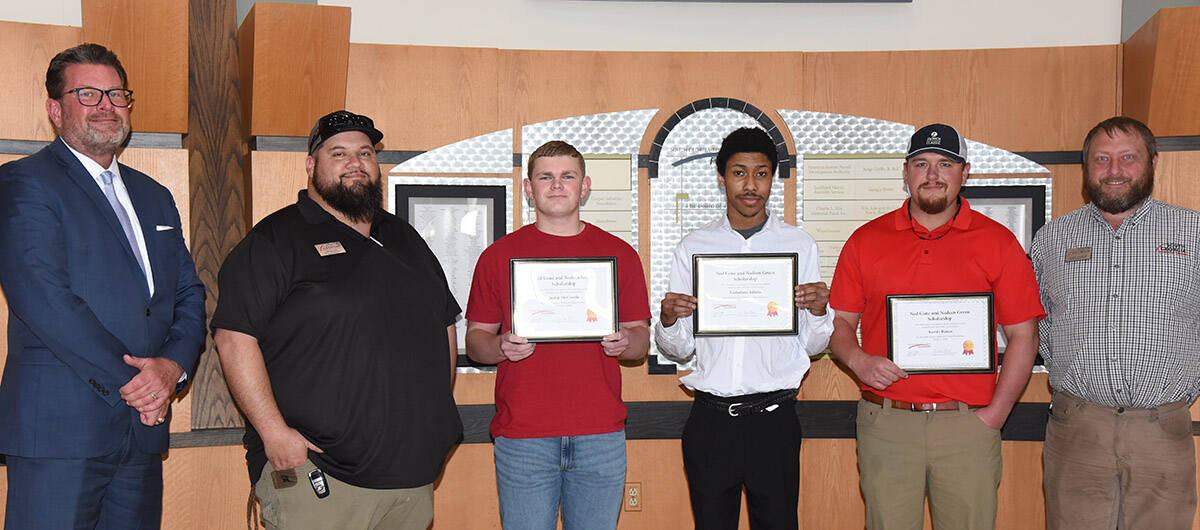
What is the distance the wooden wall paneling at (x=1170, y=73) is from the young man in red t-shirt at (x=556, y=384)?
2996mm

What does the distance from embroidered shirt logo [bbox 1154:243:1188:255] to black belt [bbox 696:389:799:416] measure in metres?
1.87

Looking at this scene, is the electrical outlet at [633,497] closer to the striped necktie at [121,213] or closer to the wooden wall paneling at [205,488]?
the wooden wall paneling at [205,488]

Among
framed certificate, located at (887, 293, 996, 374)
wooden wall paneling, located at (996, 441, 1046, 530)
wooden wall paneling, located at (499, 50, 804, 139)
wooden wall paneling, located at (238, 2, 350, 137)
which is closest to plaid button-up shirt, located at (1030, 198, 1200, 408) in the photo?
framed certificate, located at (887, 293, 996, 374)

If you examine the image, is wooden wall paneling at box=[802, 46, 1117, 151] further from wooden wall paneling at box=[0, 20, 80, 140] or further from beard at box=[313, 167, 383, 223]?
wooden wall paneling at box=[0, 20, 80, 140]

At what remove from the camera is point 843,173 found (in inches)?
183

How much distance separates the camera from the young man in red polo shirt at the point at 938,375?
3605 mm

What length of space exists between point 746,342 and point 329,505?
1881 millimetres

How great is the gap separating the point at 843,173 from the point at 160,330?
3.54 metres

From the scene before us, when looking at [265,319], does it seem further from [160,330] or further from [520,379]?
[520,379]

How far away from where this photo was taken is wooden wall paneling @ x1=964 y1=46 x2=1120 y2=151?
4.60 meters

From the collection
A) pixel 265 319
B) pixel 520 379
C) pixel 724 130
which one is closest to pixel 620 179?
pixel 724 130

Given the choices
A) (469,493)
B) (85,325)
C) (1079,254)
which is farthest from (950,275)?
(85,325)

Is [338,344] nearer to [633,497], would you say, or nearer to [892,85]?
[633,497]

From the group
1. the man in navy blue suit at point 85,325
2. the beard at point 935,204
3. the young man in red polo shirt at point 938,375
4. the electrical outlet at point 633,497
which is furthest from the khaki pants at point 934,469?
the man in navy blue suit at point 85,325
